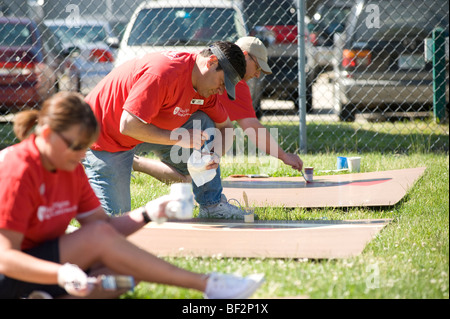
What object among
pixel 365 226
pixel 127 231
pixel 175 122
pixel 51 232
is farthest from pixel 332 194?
pixel 51 232

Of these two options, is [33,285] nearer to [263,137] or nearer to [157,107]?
[157,107]

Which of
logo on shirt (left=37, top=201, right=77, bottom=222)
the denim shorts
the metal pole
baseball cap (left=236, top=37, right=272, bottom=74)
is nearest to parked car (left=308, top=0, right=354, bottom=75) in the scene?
the metal pole

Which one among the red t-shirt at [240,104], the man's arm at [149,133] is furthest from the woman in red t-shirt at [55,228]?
the red t-shirt at [240,104]

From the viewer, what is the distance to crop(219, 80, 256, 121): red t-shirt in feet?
14.5

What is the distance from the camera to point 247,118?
14.6 ft

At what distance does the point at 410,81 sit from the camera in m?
7.39

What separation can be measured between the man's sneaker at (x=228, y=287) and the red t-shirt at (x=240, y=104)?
222cm

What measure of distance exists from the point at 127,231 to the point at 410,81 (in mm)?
5530

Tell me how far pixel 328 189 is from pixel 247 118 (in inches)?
32.1

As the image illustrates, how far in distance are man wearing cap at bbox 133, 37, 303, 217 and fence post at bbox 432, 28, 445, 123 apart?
3.29m

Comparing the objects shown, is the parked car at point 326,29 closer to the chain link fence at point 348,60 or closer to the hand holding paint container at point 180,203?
the chain link fence at point 348,60

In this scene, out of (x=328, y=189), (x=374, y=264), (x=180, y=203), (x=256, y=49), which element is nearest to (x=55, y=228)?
(x=180, y=203)

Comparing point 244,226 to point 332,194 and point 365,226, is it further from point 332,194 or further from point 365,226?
point 332,194

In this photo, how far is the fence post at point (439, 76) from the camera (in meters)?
7.00
